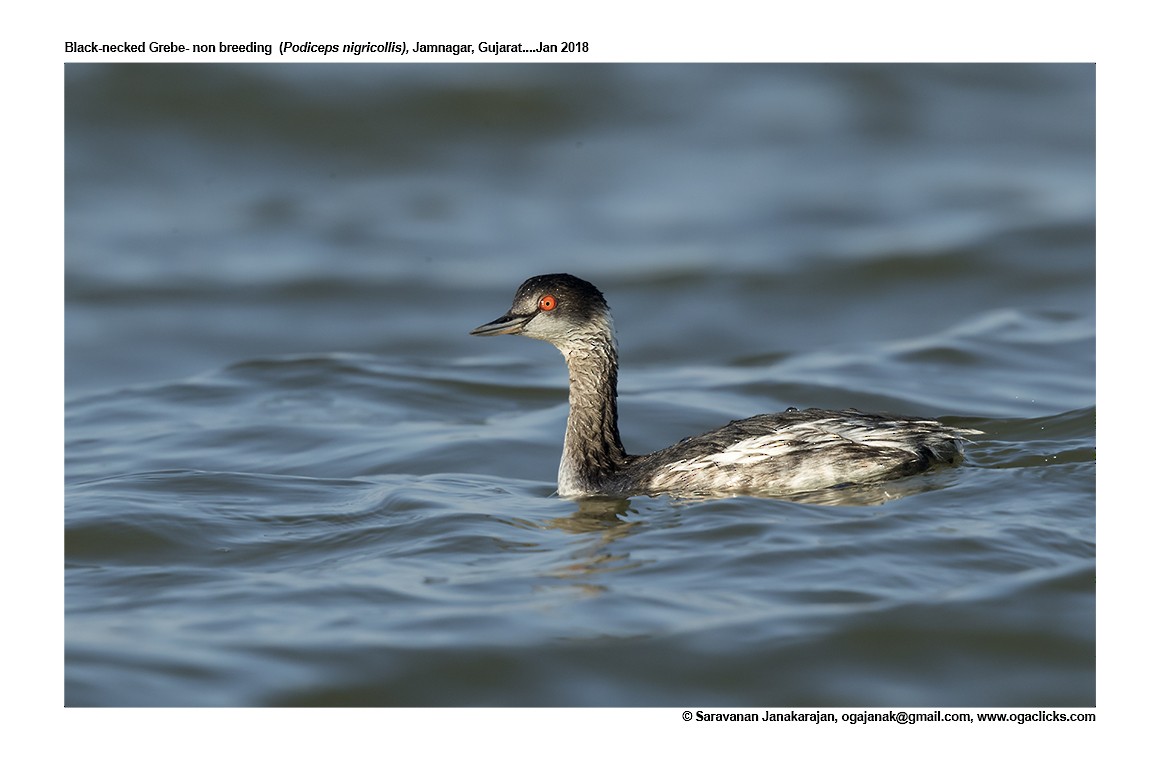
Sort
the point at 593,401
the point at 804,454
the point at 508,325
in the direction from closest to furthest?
the point at 804,454 < the point at 508,325 < the point at 593,401

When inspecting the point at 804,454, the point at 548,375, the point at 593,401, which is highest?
the point at 548,375

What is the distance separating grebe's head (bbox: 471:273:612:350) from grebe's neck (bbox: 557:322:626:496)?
0.03 metres

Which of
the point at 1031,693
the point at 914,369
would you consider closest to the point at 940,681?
the point at 1031,693

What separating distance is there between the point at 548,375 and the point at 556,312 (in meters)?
3.56

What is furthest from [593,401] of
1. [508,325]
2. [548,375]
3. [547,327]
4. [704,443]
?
[548,375]

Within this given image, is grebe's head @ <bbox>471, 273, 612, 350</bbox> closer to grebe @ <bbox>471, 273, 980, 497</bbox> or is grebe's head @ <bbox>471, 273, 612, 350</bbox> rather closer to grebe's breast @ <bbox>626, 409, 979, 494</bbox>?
grebe @ <bbox>471, 273, 980, 497</bbox>

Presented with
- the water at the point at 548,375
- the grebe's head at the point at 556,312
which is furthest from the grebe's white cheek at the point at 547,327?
the water at the point at 548,375

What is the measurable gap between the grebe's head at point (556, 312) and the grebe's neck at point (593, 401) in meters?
0.03

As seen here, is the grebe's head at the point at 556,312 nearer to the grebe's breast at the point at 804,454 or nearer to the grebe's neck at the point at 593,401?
the grebe's neck at the point at 593,401

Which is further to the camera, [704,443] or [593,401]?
[593,401]

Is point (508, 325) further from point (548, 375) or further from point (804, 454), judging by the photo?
point (548, 375)

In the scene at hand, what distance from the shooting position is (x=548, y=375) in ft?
39.2

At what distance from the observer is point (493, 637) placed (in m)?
6.08

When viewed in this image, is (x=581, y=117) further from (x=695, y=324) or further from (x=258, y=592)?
(x=258, y=592)
